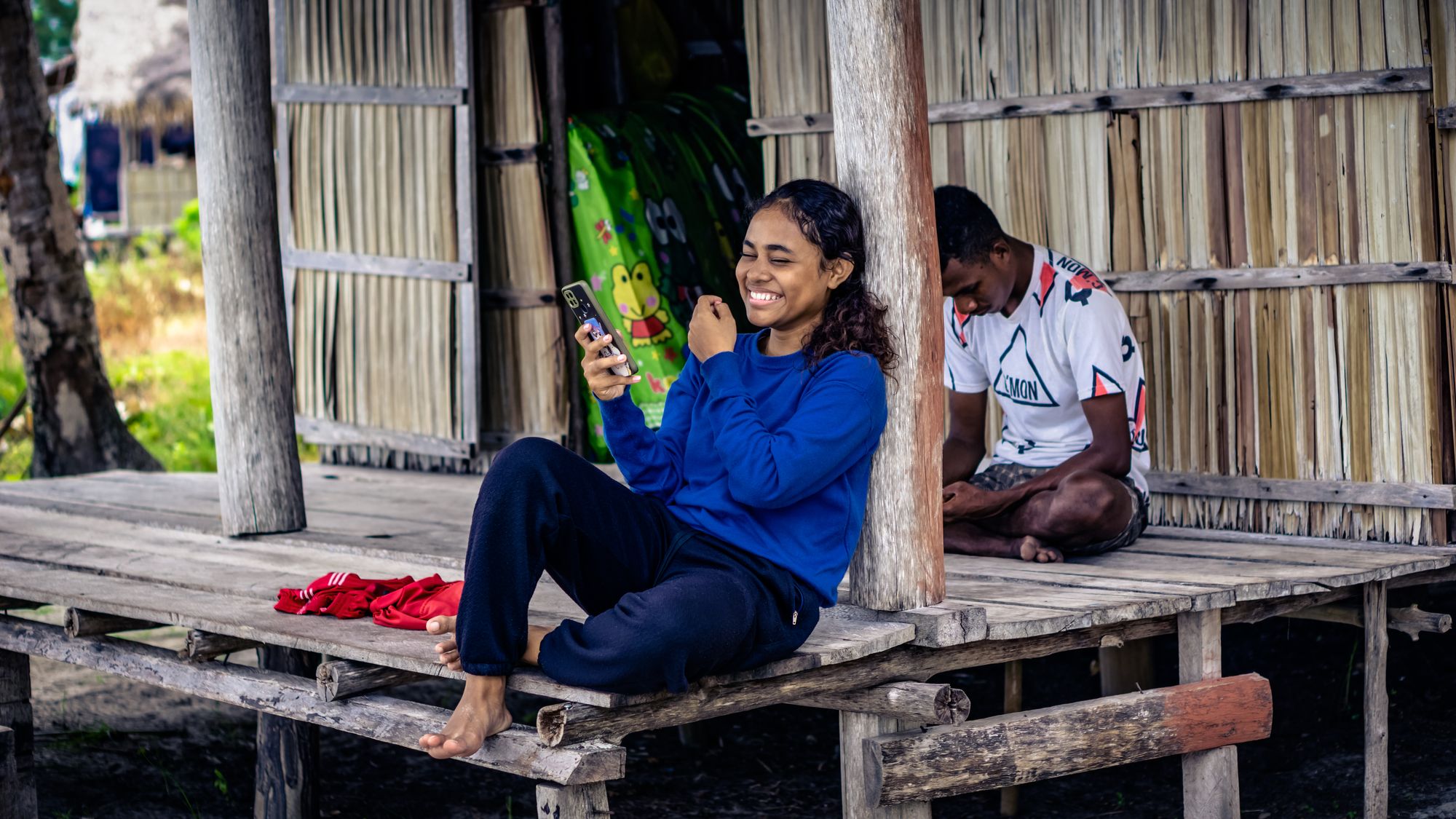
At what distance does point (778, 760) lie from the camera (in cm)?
600

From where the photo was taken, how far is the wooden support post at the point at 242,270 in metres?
4.89

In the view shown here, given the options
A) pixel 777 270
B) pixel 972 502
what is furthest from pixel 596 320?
pixel 972 502

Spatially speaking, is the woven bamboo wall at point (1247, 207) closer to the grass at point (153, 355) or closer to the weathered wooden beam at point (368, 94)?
the weathered wooden beam at point (368, 94)

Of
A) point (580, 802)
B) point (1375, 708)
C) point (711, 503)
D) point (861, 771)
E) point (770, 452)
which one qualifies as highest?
point (770, 452)

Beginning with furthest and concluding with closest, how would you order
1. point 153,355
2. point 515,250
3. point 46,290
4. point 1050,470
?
1. point 153,355
2. point 46,290
3. point 515,250
4. point 1050,470

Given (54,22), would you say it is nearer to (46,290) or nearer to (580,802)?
(46,290)

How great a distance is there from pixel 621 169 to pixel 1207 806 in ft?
11.8

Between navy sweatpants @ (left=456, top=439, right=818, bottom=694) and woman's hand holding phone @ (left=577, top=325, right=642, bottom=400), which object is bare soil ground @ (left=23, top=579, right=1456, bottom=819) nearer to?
navy sweatpants @ (left=456, top=439, right=818, bottom=694)

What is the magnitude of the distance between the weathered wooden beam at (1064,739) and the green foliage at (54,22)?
59.8 ft

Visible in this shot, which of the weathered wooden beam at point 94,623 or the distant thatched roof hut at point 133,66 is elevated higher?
the distant thatched roof hut at point 133,66

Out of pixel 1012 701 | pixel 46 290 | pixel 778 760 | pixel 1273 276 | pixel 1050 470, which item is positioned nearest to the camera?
pixel 1050 470

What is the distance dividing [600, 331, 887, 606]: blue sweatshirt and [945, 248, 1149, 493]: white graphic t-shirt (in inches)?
50.8

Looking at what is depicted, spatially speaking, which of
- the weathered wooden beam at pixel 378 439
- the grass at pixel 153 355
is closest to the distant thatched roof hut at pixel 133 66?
the grass at pixel 153 355

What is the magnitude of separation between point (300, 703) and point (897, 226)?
1783mm
